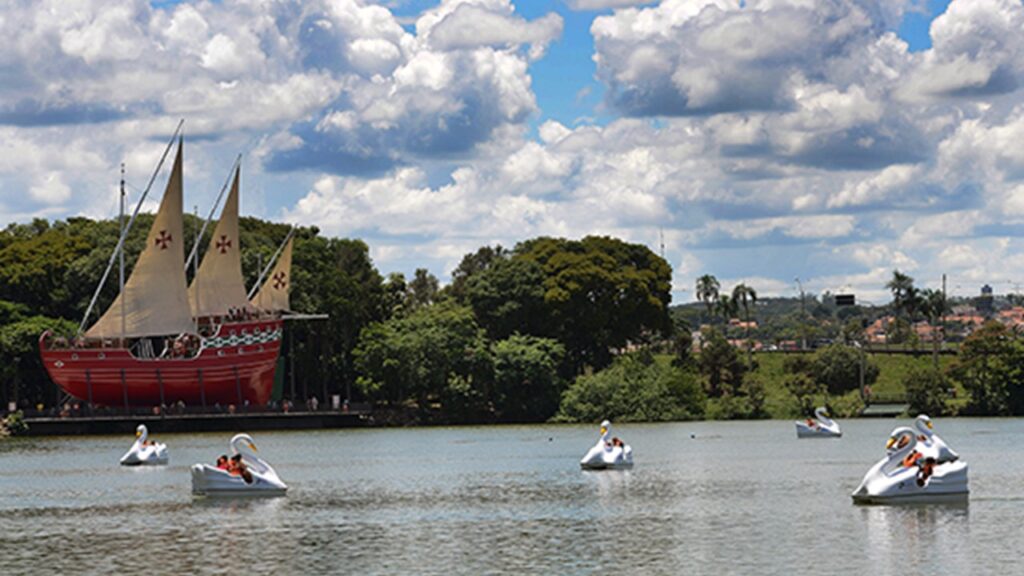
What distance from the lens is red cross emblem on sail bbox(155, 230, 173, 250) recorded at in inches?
4441

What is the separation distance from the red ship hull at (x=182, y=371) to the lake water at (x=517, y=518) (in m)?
35.1

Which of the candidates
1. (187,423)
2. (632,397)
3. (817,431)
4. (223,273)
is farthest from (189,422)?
(817,431)

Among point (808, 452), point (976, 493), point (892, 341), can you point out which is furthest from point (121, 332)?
point (892, 341)

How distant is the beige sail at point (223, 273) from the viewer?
119 m

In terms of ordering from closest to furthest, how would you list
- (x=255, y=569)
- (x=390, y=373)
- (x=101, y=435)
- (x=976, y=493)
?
(x=255, y=569)
(x=976, y=493)
(x=101, y=435)
(x=390, y=373)

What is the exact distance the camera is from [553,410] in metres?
127

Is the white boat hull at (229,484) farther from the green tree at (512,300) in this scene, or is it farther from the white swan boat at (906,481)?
the green tree at (512,300)

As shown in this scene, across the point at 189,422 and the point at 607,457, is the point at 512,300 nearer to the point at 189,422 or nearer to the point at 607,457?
the point at 189,422

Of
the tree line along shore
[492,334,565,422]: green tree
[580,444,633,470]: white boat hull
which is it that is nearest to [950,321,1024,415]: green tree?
the tree line along shore

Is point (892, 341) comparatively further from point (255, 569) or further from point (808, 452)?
point (255, 569)

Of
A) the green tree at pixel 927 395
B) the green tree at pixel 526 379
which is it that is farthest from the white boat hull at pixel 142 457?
the green tree at pixel 927 395

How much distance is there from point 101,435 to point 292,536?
72.9 metres

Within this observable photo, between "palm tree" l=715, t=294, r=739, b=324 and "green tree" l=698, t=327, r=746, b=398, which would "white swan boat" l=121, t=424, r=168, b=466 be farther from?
"palm tree" l=715, t=294, r=739, b=324

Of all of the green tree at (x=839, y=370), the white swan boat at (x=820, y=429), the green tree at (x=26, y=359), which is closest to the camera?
the white swan boat at (x=820, y=429)
